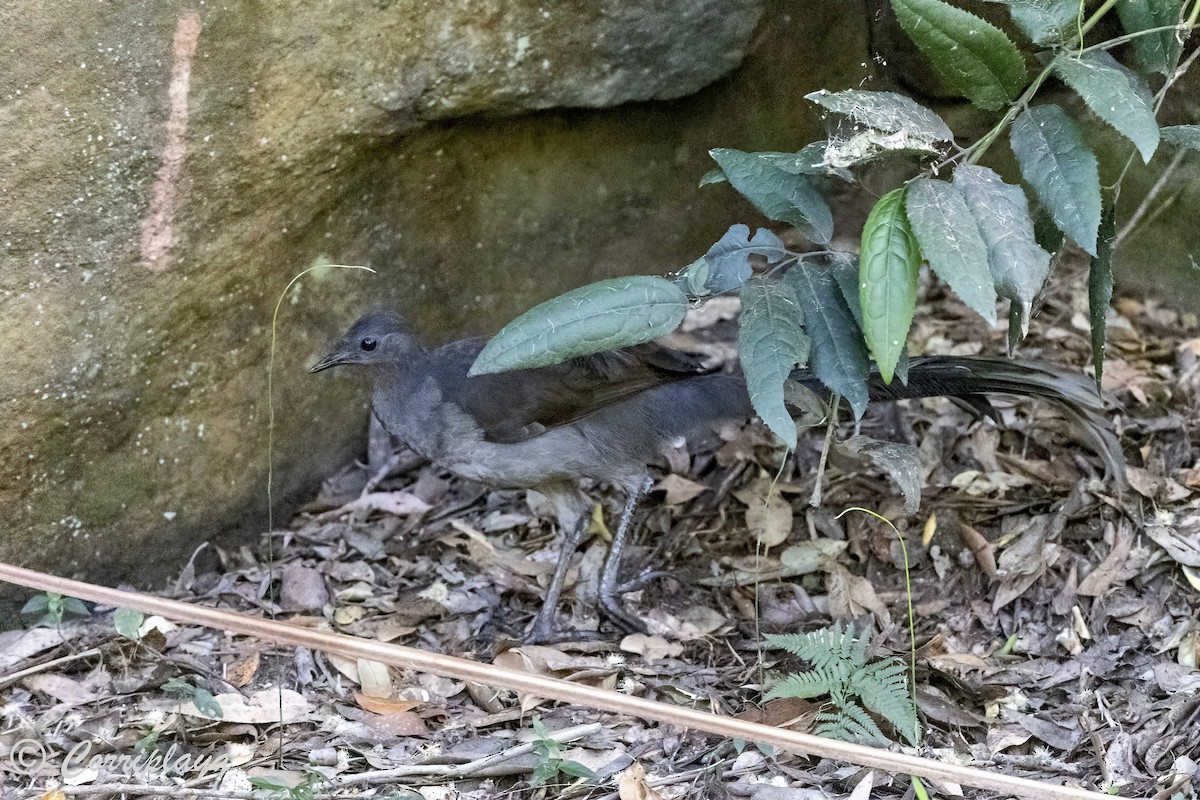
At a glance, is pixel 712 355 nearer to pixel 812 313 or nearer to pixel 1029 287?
pixel 812 313

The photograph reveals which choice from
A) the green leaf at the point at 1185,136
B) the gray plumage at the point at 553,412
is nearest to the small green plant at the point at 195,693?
the gray plumage at the point at 553,412

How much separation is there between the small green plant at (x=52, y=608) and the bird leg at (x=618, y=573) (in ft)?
5.42

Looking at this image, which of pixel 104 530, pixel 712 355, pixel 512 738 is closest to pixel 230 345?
pixel 104 530

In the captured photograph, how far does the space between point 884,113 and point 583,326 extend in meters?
0.87

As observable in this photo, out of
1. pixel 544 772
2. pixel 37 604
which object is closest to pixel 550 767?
pixel 544 772

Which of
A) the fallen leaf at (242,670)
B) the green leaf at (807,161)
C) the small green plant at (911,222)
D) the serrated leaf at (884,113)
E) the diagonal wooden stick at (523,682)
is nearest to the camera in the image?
the diagonal wooden stick at (523,682)

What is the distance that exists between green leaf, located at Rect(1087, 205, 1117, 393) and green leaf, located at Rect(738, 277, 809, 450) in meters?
0.85

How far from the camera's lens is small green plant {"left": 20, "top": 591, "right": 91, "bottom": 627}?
11.5ft

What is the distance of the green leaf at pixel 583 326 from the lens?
9.28ft

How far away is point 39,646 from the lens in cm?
354

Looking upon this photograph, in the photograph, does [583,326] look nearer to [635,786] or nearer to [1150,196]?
[635,786]

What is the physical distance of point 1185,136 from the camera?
295 cm

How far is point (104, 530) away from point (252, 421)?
63cm

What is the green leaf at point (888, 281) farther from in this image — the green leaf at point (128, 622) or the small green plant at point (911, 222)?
the green leaf at point (128, 622)
